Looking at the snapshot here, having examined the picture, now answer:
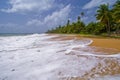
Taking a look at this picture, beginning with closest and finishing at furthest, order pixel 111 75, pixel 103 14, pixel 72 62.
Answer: pixel 111 75 < pixel 72 62 < pixel 103 14

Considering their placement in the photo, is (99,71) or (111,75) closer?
(111,75)

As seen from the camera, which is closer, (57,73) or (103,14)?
(57,73)

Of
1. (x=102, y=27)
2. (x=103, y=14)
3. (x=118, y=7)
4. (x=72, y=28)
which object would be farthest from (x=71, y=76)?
(x=72, y=28)

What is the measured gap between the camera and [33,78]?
16.3 ft

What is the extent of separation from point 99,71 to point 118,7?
2649 cm

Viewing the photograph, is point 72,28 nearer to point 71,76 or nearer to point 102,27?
point 102,27

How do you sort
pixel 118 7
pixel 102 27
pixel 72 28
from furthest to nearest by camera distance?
pixel 72 28, pixel 102 27, pixel 118 7

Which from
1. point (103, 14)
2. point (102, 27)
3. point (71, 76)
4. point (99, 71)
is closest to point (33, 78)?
point (71, 76)

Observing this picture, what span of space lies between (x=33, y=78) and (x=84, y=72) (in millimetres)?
1618

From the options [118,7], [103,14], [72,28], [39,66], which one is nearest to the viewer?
[39,66]

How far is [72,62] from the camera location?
6691mm

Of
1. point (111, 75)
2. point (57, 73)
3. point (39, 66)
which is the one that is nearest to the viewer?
point (111, 75)

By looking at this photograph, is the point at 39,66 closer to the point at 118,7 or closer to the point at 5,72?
the point at 5,72

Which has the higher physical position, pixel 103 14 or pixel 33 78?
pixel 103 14
